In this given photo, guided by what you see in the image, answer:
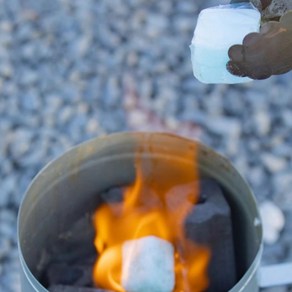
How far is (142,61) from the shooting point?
2277 millimetres

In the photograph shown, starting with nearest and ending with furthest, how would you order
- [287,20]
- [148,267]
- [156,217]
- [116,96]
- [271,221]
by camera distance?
[287,20] < [148,267] < [156,217] < [271,221] < [116,96]

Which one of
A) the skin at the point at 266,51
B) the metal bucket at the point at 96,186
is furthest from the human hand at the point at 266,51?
the metal bucket at the point at 96,186

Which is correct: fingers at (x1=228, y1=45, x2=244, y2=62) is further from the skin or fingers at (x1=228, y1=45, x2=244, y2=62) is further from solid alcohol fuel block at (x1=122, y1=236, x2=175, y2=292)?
solid alcohol fuel block at (x1=122, y1=236, x2=175, y2=292)

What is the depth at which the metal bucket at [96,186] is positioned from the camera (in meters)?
1.35

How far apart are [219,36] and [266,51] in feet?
0.24

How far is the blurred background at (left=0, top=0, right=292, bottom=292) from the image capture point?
197 centimetres

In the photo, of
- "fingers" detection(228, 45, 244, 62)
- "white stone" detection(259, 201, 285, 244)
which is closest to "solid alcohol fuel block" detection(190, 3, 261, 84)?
"fingers" detection(228, 45, 244, 62)

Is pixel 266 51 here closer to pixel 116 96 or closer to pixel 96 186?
pixel 96 186

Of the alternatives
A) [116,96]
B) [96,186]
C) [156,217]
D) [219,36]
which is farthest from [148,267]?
[116,96]

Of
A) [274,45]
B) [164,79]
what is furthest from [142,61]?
[274,45]

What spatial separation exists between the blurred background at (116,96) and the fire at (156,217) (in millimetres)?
428

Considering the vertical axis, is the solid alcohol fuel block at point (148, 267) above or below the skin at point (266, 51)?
below

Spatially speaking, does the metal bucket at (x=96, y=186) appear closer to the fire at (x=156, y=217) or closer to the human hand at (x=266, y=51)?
the fire at (x=156, y=217)

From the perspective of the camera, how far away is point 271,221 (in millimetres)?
1852
